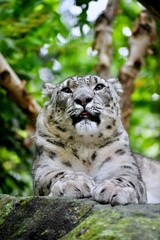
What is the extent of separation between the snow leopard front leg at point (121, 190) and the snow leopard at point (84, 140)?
0.02m

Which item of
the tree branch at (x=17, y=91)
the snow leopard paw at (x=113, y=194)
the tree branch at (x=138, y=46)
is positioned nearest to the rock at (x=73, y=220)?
the snow leopard paw at (x=113, y=194)

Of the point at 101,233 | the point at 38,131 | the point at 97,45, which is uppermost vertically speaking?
the point at 97,45

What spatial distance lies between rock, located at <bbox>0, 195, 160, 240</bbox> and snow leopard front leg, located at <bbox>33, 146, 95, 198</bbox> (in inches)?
19.5

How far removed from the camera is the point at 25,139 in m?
12.1

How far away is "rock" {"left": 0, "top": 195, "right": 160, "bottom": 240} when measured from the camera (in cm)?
477

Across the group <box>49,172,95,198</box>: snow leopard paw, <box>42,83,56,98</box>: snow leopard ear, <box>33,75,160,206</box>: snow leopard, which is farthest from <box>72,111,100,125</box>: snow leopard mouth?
<box>42,83,56,98</box>: snow leopard ear

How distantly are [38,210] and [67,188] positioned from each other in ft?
2.51

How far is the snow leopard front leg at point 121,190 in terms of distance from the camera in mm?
5797

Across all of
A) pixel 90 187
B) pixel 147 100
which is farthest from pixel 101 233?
pixel 147 100

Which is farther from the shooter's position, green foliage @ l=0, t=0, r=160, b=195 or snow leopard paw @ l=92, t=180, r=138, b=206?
green foliage @ l=0, t=0, r=160, b=195

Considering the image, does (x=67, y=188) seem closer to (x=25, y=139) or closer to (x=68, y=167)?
(x=68, y=167)

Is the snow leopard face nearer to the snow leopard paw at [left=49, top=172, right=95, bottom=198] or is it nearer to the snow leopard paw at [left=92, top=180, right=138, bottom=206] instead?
the snow leopard paw at [left=49, top=172, right=95, bottom=198]

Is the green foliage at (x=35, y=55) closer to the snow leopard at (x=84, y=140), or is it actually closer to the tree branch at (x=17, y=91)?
the tree branch at (x=17, y=91)

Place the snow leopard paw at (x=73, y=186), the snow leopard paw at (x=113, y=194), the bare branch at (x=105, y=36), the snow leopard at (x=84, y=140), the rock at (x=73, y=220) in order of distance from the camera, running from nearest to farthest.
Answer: the rock at (x=73, y=220)
the snow leopard paw at (x=113, y=194)
the snow leopard paw at (x=73, y=186)
the snow leopard at (x=84, y=140)
the bare branch at (x=105, y=36)
